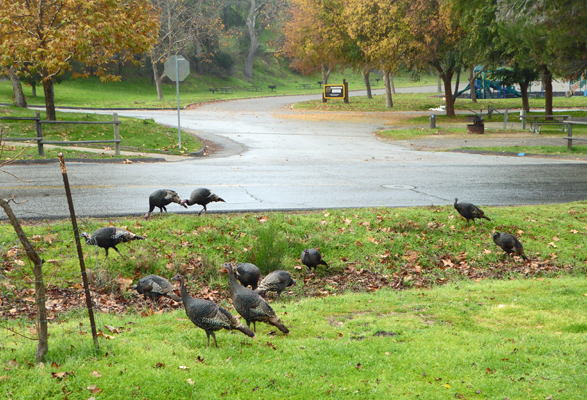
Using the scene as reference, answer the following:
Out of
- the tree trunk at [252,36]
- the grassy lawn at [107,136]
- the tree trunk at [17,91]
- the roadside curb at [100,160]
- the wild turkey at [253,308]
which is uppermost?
the tree trunk at [252,36]

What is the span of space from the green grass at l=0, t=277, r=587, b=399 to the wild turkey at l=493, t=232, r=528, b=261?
2.40m

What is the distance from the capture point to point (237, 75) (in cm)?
7788

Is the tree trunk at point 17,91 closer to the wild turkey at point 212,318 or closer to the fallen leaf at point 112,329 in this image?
the fallen leaf at point 112,329

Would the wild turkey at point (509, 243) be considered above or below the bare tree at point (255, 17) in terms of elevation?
below

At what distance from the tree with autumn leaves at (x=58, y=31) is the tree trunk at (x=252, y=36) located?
48.2 meters

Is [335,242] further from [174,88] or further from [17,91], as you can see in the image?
[174,88]

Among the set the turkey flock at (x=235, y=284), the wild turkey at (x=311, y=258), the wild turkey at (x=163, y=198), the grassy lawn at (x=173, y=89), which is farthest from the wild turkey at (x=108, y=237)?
the grassy lawn at (x=173, y=89)

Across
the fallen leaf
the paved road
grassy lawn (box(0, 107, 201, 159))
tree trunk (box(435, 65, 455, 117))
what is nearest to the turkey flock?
the fallen leaf

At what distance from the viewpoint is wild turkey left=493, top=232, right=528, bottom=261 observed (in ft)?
31.8

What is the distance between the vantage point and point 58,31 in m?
20.5

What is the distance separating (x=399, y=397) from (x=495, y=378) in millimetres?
1004

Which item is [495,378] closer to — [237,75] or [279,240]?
[279,240]

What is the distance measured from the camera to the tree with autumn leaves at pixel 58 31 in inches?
797

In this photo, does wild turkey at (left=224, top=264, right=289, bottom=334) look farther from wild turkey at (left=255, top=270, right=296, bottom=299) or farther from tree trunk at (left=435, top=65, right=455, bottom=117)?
tree trunk at (left=435, top=65, right=455, bottom=117)
